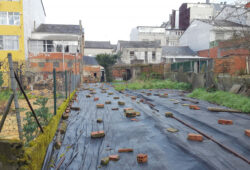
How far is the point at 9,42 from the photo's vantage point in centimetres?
2075

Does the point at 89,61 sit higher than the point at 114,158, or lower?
higher

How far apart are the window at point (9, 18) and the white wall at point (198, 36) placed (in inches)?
1039

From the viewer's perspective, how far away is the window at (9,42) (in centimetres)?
2056

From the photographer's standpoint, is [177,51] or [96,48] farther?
[96,48]

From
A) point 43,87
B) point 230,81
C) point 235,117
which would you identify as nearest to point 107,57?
point 43,87

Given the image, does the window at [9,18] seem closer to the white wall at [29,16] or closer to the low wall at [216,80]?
the white wall at [29,16]

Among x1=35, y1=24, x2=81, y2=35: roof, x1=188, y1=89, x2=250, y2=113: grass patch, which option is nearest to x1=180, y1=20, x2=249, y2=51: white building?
x1=35, y1=24, x2=81, y2=35: roof

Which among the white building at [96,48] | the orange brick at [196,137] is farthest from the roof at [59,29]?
the orange brick at [196,137]

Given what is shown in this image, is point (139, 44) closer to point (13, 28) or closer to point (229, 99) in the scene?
point (13, 28)

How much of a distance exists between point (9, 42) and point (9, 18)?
2756 millimetres

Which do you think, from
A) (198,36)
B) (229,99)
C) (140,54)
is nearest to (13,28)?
(140,54)

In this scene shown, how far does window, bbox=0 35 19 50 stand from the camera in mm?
20562

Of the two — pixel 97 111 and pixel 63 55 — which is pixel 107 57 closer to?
pixel 63 55

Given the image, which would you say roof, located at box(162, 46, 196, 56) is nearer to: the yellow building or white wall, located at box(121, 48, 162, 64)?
white wall, located at box(121, 48, 162, 64)
